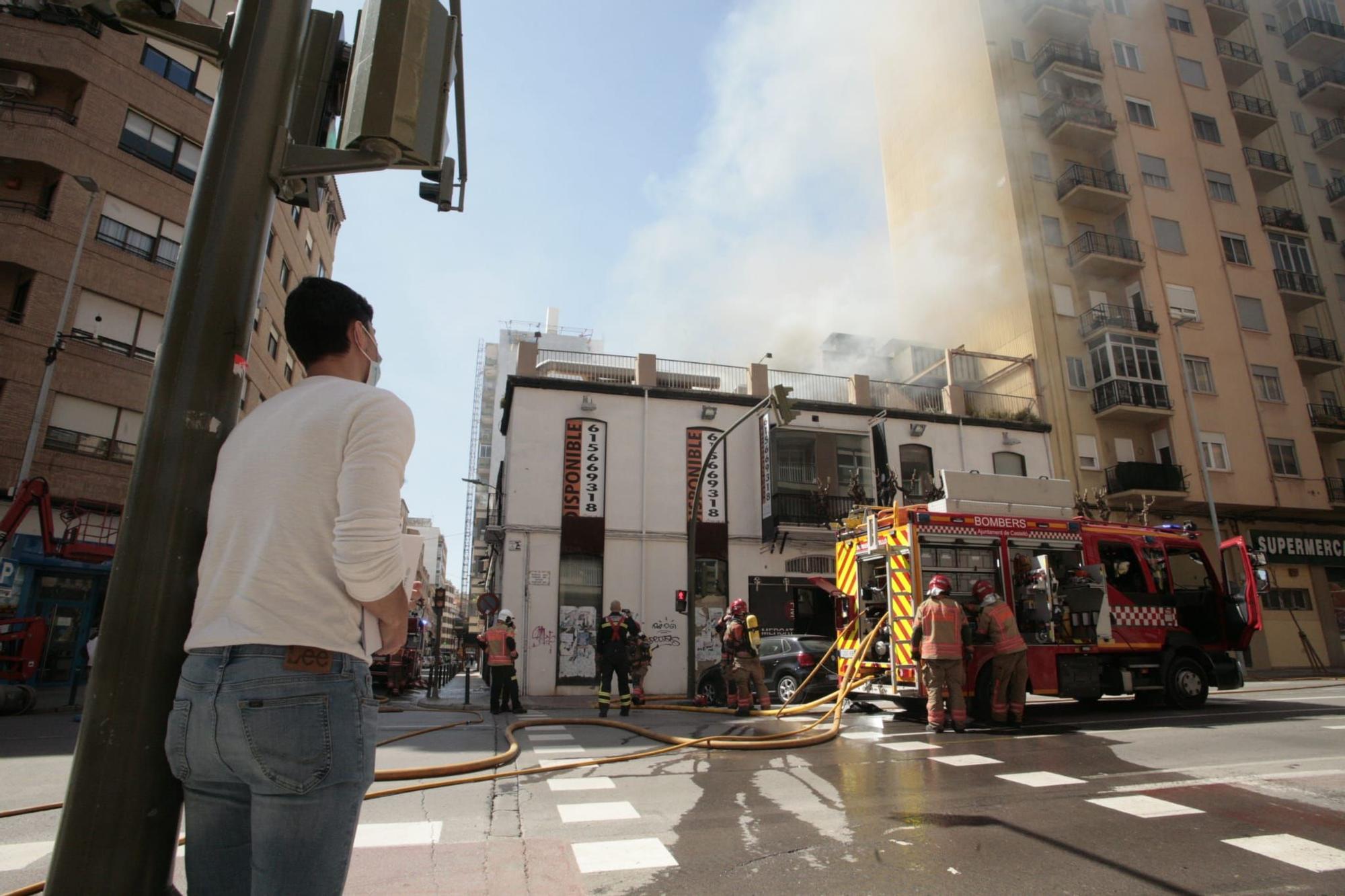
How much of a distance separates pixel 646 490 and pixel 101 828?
19.2 metres

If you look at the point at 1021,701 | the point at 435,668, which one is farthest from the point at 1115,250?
the point at 435,668

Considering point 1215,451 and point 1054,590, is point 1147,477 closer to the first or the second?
point 1215,451

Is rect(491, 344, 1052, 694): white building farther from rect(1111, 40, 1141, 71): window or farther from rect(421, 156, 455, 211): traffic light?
rect(1111, 40, 1141, 71): window

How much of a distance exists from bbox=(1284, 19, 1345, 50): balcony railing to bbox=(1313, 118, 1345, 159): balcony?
3.67 meters

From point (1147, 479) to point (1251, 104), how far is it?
19.2 meters

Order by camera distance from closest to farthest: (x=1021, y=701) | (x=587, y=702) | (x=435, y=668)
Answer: (x=1021, y=701), (x=587, y=702), (x=435, y=668)

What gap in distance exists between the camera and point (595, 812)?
4.88 m

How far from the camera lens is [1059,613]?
33.2 ft

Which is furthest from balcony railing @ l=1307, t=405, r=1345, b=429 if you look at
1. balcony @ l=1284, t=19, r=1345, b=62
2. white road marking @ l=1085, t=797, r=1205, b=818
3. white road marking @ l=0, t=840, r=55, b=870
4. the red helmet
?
white road marking @ l=0, t=840, r=55, b=870

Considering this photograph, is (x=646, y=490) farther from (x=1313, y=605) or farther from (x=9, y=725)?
(x=1313, y=605)

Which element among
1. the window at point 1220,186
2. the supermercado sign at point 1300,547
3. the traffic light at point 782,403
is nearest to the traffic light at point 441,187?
the traffic light at point 782,403

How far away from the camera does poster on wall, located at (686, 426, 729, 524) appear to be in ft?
68.9

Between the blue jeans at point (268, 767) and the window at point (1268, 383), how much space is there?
34.1 meters

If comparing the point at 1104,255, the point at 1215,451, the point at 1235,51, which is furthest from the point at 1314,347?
the point at 1235,51
